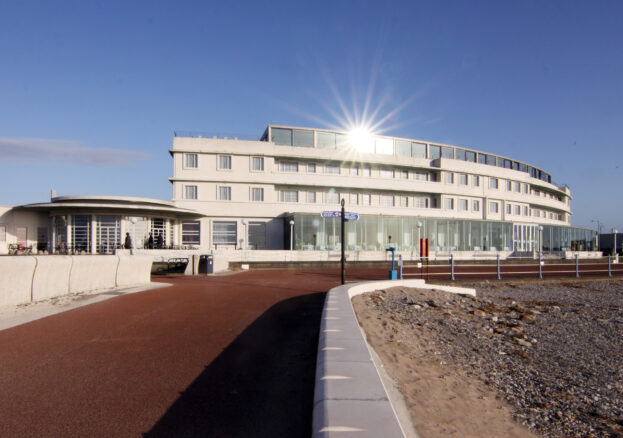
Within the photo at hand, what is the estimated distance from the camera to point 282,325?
24.1 feet

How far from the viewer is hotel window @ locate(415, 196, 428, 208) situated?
46156 millimetres

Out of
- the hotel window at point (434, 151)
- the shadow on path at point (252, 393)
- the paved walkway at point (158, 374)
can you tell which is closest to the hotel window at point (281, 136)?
the hotel window at point (434, 151)

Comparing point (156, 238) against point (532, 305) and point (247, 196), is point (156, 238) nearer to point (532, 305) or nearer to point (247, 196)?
point (247, 196)

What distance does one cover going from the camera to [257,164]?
128 feet

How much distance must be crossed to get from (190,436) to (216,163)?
3662 centimetres

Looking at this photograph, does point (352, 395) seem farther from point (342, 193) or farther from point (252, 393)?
point (342, 193)

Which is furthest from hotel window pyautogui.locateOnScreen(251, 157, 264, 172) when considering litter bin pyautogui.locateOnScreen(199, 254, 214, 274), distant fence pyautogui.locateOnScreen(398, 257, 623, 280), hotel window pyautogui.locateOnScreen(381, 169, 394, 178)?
litter bin pyautogui.locateOnScreen(199, 254, 214, 274)

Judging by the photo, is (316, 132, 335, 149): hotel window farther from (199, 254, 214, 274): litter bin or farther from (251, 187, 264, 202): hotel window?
(199, 254, 214, 274): litter bin

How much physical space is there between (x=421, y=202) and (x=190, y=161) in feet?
86.1

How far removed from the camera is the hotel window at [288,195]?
40562 mm

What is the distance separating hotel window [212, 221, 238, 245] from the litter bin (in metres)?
17.6

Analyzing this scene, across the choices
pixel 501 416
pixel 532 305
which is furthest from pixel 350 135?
pixel 501 416

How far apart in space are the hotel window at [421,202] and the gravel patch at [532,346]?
1227 inches

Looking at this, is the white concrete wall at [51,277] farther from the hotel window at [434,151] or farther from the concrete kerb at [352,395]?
the hotel window at [434,151]
